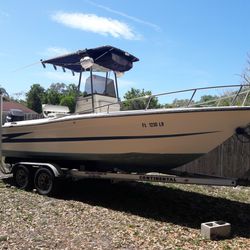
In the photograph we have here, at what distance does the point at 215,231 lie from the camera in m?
6.28

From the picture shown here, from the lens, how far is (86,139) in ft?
28.3

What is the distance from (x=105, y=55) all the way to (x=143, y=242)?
5.08 metres

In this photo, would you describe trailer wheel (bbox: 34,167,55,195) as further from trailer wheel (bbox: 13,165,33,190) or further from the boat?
the boat

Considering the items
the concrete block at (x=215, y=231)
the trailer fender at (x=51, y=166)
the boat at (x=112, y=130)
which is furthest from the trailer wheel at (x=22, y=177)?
the concrete block at (x=215, y=231)

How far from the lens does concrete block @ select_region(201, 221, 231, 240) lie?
6238 mm

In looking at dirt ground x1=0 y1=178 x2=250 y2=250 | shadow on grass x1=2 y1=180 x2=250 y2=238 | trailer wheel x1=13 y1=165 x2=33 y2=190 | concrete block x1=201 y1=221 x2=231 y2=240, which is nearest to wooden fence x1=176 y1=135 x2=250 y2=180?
dirt ground x1=0 y1=178 x2=250 y2=250

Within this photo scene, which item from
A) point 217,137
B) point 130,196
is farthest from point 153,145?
point 130,196

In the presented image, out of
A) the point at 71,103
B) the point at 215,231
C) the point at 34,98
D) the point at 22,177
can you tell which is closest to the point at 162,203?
the point at 215,231

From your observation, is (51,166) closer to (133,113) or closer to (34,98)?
(133,113)

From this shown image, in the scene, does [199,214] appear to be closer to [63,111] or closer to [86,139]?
[86,139]

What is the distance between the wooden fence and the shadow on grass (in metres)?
1.77

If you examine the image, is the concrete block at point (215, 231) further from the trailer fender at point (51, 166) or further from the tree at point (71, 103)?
the tree at point (71, 103)

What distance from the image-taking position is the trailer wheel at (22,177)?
31.0ft

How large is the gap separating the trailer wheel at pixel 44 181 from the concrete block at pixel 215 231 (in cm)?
366
